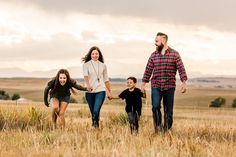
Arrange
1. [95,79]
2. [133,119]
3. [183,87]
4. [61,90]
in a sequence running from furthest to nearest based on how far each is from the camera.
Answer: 1. [61,90]
2. [95,79]
3. [133,119]
4. [183,87]

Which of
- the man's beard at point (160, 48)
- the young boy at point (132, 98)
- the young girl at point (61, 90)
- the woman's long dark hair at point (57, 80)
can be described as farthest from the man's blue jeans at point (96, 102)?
the man's beard at point (160, 48)

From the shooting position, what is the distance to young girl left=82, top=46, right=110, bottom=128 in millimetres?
11562

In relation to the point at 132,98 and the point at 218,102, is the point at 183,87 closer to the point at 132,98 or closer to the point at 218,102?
A: the point at 132,98

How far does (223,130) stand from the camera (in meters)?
12.8

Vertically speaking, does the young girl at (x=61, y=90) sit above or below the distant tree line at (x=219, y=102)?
above

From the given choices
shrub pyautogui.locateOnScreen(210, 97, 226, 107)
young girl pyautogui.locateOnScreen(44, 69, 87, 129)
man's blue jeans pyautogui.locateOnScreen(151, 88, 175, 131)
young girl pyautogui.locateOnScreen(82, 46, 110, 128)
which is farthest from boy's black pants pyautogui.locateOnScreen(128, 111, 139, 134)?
shrub pyautogui.locateOnScreen(210, 97, 226, 107)

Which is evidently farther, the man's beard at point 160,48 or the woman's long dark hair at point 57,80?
the woman's long dark hair at point 57,80

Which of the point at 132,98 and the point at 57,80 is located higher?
the point at 57,80

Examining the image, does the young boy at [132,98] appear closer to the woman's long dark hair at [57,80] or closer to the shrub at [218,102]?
the woman's long dark hair at [57,80]

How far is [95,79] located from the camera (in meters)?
11.6

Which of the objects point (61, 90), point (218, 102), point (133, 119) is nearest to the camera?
point (133, 119)

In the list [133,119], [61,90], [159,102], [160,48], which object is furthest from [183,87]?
[61,90]

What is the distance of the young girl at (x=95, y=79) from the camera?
11562mm


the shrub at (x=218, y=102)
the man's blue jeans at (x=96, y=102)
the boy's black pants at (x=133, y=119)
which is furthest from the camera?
the shrub at (x=218, y=102)
